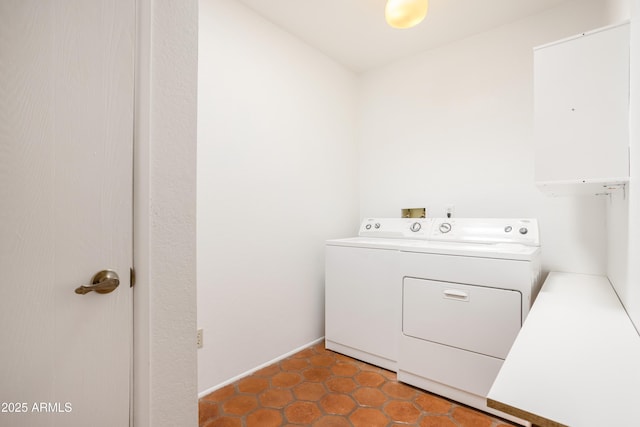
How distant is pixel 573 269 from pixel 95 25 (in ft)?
8.89

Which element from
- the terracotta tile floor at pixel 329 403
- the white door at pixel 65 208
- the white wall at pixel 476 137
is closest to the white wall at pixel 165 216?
the white door at pixel 65 208

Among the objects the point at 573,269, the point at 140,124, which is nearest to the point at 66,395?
the point at 140,124

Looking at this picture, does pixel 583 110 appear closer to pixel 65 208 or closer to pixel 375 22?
pixel 375 22

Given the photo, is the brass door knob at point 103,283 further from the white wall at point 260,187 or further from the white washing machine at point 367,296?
the white washing machine at point 367,296

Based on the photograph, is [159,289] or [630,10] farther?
[630,10]

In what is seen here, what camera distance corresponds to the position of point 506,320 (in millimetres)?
1521

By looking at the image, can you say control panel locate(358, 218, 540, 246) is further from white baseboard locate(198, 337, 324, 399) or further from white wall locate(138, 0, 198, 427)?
white wall locate(138, 0, 198, 427)

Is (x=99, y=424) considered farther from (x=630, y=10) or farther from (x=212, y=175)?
(x=630, y=10)

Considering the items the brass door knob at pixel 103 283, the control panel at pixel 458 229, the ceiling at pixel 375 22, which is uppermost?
the ceiling at pixel 375 22

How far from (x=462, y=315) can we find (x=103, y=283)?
1.70 metres

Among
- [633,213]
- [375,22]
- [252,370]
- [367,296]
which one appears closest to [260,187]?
[367,296]

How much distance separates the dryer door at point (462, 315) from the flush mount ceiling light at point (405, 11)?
153 centimetres

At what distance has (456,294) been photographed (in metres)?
1.67

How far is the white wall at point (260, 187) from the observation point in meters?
1.78
